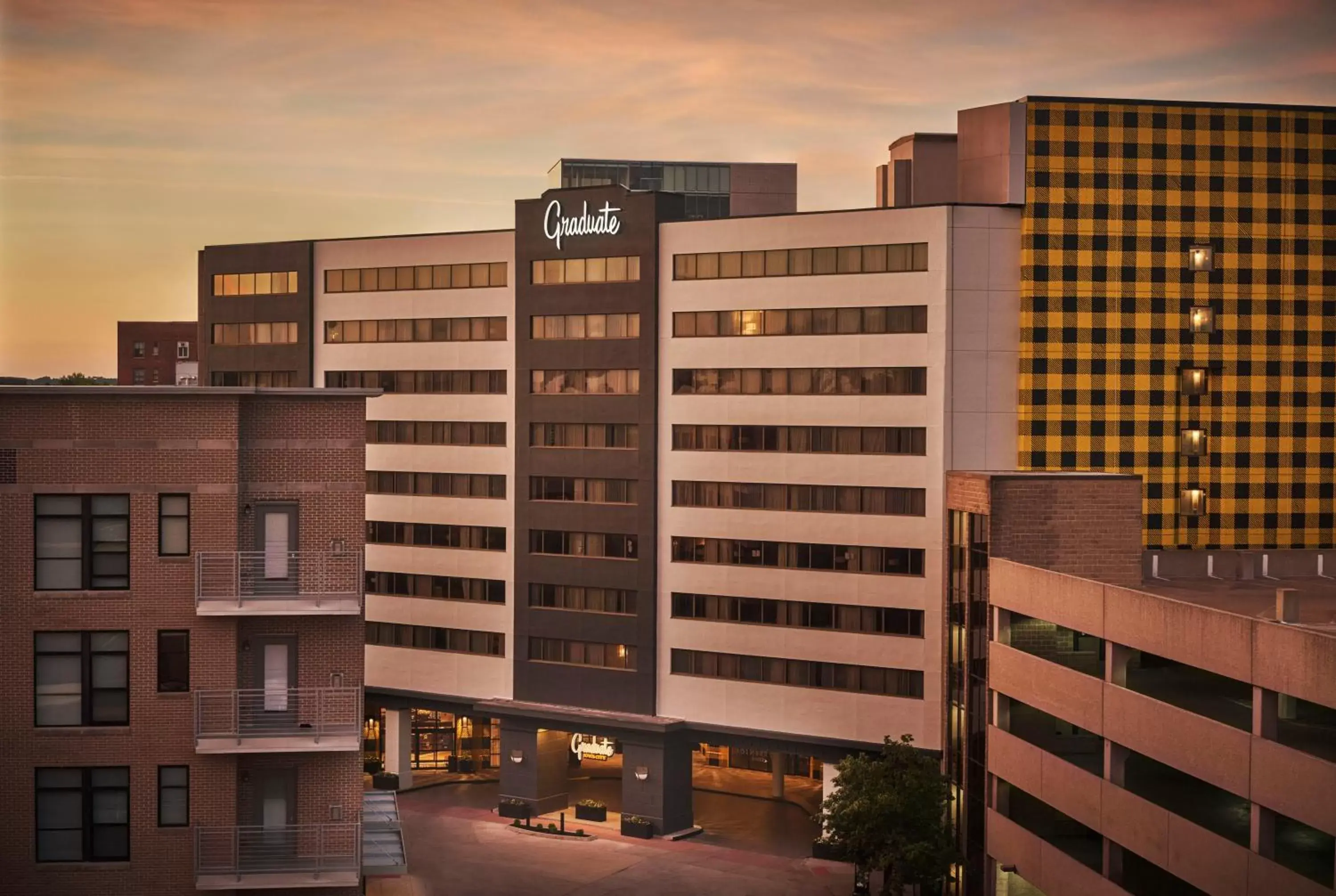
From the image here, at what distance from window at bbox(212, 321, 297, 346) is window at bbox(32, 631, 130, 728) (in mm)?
51922

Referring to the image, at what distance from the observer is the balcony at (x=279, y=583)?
136ft

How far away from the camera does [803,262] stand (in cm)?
7681

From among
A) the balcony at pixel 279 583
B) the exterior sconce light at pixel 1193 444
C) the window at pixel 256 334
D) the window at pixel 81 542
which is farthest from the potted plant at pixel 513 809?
the window at pixel 81 542

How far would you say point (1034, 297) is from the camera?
2916 inches

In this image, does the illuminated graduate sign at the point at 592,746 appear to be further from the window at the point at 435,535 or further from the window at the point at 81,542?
the window at the point at 81,542

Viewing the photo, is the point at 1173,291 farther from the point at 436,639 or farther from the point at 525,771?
the point at 436,639

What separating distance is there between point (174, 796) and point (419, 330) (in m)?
48.3

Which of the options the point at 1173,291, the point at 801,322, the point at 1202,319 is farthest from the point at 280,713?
the point at 1202,319

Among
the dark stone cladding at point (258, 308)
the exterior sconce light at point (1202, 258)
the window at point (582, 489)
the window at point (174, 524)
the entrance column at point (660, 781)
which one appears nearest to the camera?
the window at point (174, 524)

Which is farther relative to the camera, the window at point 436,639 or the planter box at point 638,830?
the window at point 436,639

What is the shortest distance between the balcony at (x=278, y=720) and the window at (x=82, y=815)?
2.62 m

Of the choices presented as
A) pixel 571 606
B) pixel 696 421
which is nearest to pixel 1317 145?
pixel 696 421

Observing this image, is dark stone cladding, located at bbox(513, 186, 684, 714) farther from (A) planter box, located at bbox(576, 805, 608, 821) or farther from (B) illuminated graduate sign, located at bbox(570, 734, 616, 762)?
(B) illuminated graduate sign, located at bbox(570, 734, 616, 762)

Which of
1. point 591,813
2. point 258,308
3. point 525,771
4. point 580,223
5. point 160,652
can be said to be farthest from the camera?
point 258,308
